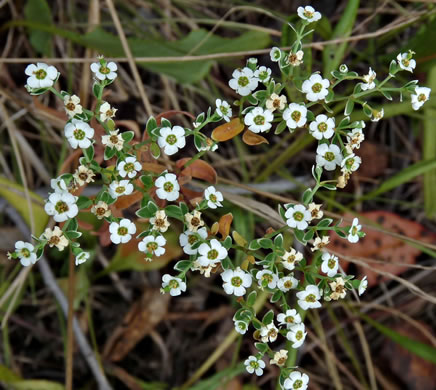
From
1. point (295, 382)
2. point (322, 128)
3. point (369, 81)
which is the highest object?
point (369, 81)

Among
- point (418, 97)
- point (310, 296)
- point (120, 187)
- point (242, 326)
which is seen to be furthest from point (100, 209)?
point (418, 97)

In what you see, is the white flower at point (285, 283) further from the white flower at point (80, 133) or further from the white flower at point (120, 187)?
the white flower at point (80, 133)

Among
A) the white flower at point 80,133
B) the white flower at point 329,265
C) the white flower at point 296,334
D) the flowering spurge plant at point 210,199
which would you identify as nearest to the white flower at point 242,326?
the flowering spurge plant at point 210,199

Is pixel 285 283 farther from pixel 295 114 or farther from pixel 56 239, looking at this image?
pixel 56 239

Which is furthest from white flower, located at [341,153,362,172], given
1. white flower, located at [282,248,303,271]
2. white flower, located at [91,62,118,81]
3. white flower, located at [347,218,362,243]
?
white flower, located at [91,62,118,81]

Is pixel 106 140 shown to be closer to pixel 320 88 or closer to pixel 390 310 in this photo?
pixel 320 88

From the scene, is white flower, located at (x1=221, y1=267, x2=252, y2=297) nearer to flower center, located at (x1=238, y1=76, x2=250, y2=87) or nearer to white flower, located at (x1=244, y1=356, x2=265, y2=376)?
white flower, located at (x1=244, y1=356, x2=265, y2=376)
